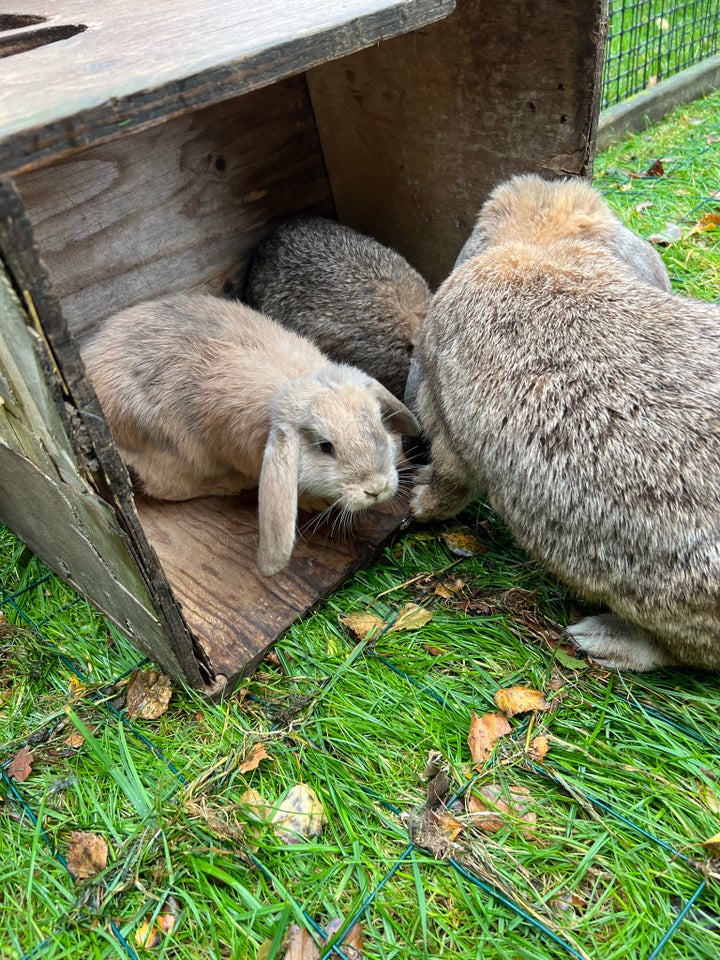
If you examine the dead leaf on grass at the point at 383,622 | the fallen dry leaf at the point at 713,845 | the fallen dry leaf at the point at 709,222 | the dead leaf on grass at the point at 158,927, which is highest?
the fallen dry leaf at the point at 709,222

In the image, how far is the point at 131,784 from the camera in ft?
7.16

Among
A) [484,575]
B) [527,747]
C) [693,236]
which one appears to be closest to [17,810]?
[527,747]

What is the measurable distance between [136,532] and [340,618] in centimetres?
95

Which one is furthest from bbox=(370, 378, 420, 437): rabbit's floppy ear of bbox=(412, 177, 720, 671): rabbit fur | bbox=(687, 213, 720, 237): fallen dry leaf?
bbox=(687, 213, 720, 237): fallen dry leaf

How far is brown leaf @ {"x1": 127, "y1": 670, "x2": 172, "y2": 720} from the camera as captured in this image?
2.37 m

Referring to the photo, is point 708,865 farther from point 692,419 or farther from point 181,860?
point 181,860

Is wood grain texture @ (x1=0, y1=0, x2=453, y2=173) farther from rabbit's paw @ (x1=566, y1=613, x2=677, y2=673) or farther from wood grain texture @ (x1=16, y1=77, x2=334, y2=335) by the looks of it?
rabbit's paw @ (x1=566, y1=613, x2=677, y2=673)

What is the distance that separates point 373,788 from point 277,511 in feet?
2.73

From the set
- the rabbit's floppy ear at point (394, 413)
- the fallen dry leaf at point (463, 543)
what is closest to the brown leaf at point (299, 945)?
the fallen dry leaf at point (463, 543)

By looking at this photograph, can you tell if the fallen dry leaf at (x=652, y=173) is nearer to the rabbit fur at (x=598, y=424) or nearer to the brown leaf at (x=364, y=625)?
the rabbit fur at (x=598, y=424)

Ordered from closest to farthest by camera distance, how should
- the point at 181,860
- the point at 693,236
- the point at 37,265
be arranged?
the point at 37,265, the point at 181,860, the point at 693,236

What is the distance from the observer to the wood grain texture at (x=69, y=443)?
1430 mm

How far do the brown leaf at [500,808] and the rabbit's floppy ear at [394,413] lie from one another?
1.31 m

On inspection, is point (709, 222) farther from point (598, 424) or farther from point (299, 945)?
point (299, 945)
